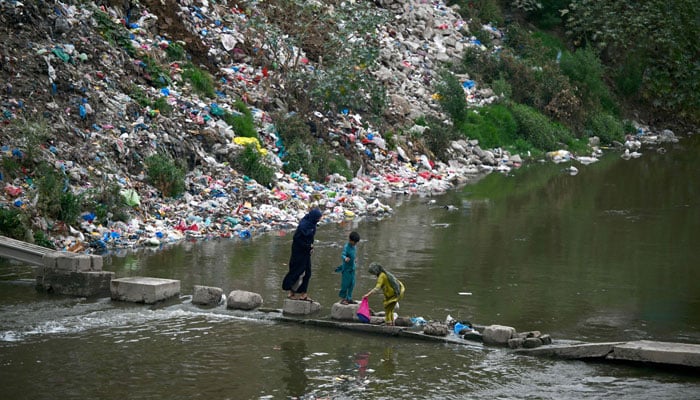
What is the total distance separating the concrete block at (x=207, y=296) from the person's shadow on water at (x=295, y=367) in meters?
1.76

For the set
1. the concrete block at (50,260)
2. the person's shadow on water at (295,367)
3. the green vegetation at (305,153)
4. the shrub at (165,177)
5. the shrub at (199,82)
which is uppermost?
the shrub at (199,82)

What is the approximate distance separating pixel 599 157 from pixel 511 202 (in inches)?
359

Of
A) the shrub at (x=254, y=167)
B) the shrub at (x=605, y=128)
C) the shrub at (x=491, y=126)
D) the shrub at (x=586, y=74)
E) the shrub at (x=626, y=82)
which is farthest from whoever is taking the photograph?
the shrub at (x=626, y=82)

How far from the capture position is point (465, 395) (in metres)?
7.46

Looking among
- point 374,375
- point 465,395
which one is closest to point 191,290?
point 374,375

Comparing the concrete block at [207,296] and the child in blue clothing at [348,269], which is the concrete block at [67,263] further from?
the child in blue clothing at [348,269]

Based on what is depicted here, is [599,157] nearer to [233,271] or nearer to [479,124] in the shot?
[479,124]

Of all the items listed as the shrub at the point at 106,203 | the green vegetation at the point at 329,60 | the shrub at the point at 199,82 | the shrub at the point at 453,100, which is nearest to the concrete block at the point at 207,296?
the shrub at the point at 106,203

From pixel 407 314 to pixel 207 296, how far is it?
236 centimetres

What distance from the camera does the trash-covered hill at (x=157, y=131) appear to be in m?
14.3

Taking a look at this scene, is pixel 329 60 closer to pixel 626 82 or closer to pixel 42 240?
pixel 42 240

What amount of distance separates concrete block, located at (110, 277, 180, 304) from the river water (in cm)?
17

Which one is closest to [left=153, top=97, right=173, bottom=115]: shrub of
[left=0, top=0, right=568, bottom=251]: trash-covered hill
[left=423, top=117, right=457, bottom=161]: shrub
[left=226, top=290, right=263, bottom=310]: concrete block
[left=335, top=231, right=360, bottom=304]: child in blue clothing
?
[left=0, top=0, right=568, bottom=251]: trash-covered hill

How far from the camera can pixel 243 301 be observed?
10.2m
